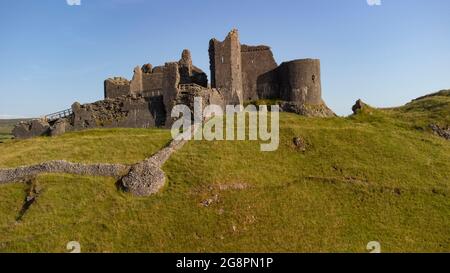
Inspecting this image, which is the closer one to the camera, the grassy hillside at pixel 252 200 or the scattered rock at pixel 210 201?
the grassy hillside at pixel 252 200

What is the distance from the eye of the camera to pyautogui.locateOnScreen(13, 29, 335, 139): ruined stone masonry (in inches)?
1714

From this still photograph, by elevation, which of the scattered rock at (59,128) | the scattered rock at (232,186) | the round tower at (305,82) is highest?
the round tower at (305,82)

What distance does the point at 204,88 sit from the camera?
42.8 metres

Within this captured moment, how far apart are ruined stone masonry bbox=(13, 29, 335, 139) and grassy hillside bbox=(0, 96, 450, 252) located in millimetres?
8930

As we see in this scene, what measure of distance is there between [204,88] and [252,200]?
17.9 m

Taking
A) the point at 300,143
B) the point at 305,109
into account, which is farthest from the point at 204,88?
the point at 300,143

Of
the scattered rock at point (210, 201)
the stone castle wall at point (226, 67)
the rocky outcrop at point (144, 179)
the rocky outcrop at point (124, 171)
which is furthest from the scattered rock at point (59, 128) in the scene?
the scattered rock at point (210, 201)

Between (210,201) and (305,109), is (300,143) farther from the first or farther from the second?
(305,109)

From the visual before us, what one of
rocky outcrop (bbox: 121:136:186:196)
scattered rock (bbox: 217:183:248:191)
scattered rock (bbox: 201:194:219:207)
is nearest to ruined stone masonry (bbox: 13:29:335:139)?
rocky outcrop (bbox: 121:136:186:196)

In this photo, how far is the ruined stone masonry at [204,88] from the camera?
143 feet

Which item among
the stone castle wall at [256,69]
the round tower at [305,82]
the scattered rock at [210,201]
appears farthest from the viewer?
the stone castle wall at [256,69]

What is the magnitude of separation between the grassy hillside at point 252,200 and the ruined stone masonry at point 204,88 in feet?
29.3

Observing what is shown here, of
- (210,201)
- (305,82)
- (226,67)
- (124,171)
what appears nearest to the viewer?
(210,201)

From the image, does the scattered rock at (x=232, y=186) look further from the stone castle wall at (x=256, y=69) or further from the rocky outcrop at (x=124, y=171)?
the stone castle wall at (x=256, y=69)
